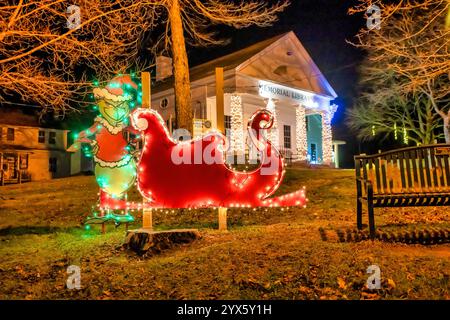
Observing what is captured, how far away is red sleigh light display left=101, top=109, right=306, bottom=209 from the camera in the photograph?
7594mm

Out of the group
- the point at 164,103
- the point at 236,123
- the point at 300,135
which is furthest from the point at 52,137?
the point at 300,135

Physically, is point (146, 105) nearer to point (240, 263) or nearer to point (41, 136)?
point (240, 263)

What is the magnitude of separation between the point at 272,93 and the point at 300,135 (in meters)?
3.22

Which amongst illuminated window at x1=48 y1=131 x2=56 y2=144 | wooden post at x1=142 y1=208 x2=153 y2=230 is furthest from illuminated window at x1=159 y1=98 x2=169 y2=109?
wooden post at x1=142 y1=208 x2=153 y2=230

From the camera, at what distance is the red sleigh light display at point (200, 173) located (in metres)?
Answer: 7.59

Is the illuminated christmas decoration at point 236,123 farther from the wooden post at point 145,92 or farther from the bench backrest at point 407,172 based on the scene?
the bench backrest at point 407,172

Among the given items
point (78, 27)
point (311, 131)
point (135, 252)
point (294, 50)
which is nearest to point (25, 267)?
point (135, 252)

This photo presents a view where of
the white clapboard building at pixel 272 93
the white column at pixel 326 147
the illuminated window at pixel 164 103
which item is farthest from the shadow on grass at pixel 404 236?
the illuminated window at pixel 164 103

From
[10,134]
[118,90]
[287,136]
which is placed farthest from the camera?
[10,134]

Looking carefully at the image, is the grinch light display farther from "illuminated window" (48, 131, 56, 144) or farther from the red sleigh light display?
"illuminated window" (48, 131, 56, 144)

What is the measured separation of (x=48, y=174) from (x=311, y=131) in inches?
958

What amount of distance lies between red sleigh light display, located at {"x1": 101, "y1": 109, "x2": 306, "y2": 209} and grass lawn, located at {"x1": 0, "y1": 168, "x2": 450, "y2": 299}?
778 mm

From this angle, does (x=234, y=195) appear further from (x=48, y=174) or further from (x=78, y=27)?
(x=48, y=174)

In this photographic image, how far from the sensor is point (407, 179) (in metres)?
7.10
